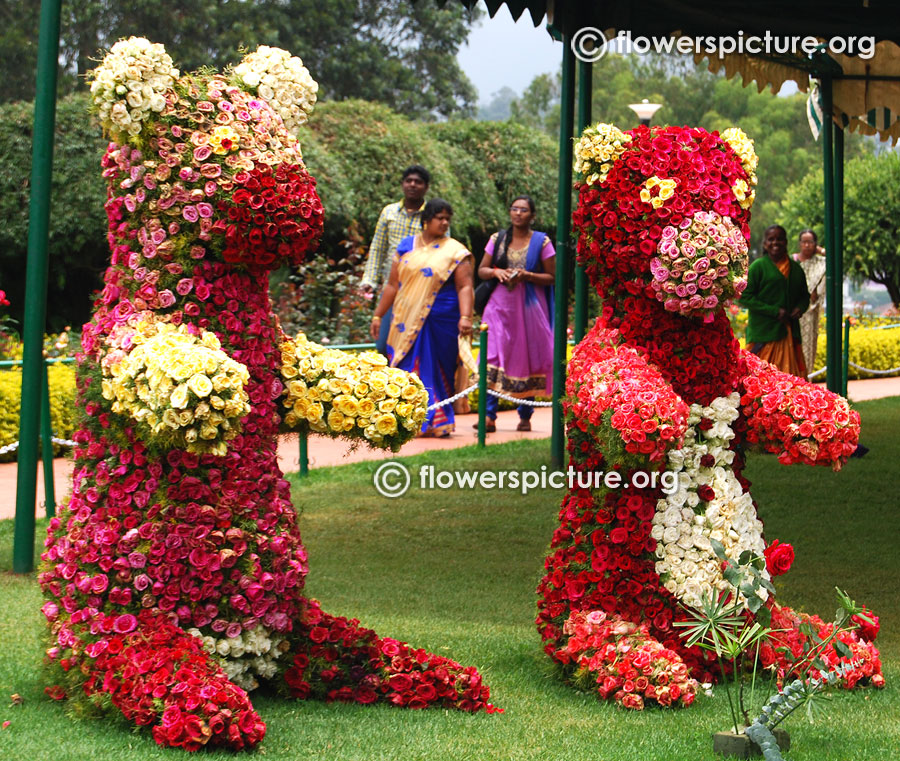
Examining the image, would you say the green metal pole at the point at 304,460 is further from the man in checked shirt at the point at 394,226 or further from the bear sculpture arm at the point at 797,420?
the bear sculpture arm at the point at 797,420

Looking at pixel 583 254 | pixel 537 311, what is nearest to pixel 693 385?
pixel 583 254

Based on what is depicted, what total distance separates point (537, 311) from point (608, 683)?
651cm

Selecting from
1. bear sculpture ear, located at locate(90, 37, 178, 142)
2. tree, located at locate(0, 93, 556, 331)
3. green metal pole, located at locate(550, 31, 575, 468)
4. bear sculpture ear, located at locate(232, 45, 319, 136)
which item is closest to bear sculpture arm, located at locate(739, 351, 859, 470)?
bear sculpture ear, located at locate(232, 45, 319, 136)

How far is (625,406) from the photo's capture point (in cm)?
386

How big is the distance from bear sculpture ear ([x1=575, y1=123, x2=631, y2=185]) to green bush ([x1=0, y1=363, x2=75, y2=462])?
5489mm

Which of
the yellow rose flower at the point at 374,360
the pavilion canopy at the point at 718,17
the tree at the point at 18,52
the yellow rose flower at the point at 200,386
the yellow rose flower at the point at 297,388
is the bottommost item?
the yellow rose flower at the point at 297,388

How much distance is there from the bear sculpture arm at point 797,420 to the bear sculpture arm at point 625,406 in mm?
354

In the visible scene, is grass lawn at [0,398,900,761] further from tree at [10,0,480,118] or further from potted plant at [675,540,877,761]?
tree at [10,0,480,118]

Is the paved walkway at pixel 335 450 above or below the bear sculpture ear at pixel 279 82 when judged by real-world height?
below

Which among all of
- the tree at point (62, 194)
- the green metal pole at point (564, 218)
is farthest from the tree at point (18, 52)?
the green metal pole at point (564, 218)

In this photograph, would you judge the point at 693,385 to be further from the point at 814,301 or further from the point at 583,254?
the point at 814,301

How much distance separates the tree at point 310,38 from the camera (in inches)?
997

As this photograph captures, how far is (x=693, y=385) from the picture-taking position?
14.1 feet

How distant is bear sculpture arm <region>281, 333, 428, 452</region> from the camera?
3904 mm
